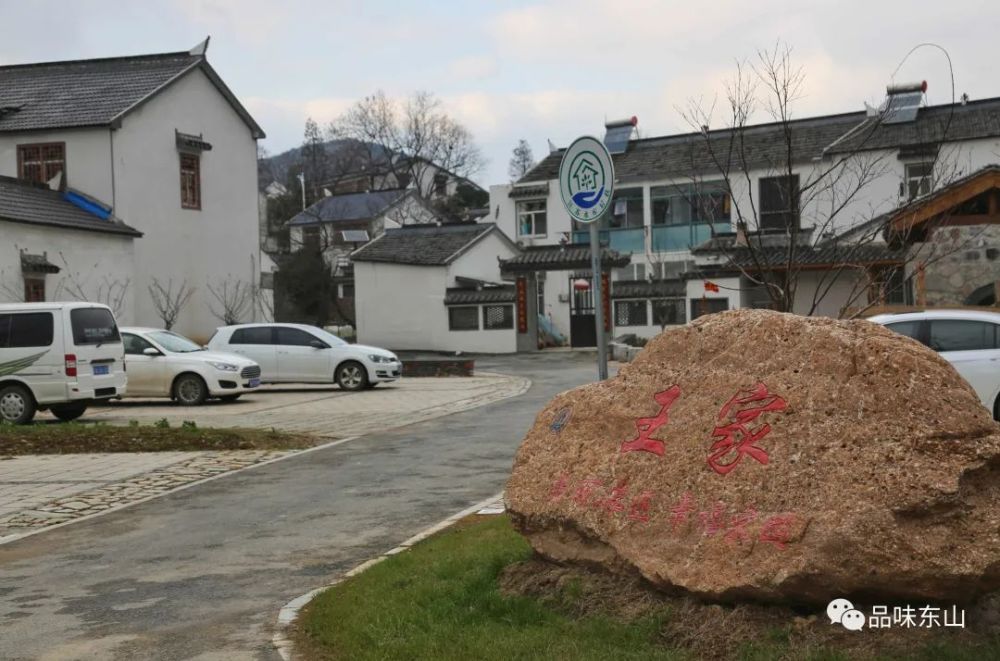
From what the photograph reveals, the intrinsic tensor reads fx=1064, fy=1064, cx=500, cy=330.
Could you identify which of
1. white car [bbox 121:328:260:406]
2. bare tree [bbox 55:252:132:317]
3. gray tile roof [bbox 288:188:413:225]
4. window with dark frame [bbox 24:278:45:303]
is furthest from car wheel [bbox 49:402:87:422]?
gray tile roof [bbox 288:188:413:225]

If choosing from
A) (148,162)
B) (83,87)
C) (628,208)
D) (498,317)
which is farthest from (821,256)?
(628,208)

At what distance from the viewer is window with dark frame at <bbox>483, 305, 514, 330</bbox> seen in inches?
1588

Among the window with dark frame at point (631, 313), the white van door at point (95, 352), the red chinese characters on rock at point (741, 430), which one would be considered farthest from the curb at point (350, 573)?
the window with dark frame at point (631, 313)

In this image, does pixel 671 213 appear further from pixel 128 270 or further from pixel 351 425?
pixel 351 425

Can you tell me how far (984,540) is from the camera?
4.52m

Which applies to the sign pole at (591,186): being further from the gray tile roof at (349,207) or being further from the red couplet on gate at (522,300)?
the gray tile roof at (349,207)

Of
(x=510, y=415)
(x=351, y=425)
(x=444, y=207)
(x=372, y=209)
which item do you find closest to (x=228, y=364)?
(x=351, y=425)

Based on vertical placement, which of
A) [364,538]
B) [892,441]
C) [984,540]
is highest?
[892,441]

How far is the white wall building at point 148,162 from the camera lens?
3225 centimetres

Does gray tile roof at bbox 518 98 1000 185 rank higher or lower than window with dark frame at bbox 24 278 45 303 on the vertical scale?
higher

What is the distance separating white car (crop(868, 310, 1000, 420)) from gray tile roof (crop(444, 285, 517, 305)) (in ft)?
86.9

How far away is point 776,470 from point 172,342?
63.1 feet

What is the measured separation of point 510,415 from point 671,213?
2755 cm

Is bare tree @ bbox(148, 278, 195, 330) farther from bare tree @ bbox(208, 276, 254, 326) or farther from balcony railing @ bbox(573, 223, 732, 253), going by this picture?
balcony railing @ bbox(573, 223, 732, 253)
